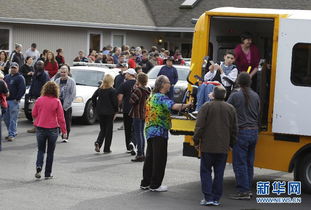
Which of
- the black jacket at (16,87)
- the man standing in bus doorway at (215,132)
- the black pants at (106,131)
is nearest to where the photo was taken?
the man standing in bus doorway at (215,132)

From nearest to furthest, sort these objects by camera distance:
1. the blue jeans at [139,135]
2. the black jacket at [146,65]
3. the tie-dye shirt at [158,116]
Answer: the tie-dye shirt at [158,116] < the blue jeans at [139,135] < the black jacket at [146,65]

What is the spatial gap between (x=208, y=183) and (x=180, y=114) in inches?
70.0

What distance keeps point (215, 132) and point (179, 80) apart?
1396 cm

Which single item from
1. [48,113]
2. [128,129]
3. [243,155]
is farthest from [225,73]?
[128,129]

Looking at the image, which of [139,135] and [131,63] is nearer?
[139,135]

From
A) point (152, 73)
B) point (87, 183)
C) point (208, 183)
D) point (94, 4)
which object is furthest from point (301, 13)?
point (94, 4)

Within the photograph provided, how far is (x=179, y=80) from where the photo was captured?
24422 millimetres

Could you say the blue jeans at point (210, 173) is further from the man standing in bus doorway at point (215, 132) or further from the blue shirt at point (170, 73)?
the blue shirt at point (170, 73)

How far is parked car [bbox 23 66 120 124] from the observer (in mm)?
20109

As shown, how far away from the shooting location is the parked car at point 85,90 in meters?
20.1

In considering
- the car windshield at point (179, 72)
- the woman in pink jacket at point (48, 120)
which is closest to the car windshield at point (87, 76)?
the car windshield at point (179, 72)

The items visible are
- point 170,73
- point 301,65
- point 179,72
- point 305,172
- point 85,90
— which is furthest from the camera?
point 179,72

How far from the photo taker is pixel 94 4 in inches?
1315

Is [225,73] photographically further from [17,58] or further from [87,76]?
[17,58]
